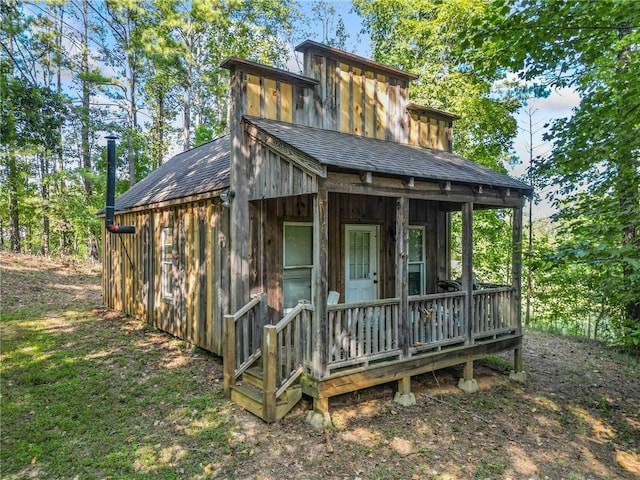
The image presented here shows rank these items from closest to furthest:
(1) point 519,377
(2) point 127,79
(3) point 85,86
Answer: (1) point 519,377 → (3) point 85,86 → (2) point 127,79

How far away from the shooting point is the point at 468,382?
6.73 m

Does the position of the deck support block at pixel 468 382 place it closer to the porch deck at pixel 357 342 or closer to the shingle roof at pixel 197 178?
the porch deck at pixel 357 342

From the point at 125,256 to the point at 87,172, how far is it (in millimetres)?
9087

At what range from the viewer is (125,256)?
1087 cm

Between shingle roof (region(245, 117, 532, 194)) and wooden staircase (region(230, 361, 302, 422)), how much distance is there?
3.18 meters

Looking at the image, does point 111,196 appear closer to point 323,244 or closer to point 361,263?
point 361,263

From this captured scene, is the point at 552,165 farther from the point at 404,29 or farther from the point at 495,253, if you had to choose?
the point at 404,29

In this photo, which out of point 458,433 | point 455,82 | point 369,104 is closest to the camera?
point 458,433

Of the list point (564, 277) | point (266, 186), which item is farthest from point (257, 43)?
point (564, 277)

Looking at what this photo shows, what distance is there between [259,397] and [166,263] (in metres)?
4.90

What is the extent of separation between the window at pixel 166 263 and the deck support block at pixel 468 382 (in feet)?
20.8

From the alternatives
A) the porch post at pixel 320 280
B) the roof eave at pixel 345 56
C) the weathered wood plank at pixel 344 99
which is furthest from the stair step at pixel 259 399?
the roof eave at pixel 345 56

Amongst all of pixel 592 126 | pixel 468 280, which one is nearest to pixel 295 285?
pixel 468 280

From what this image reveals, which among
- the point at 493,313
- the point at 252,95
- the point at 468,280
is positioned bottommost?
the point at 493,313
